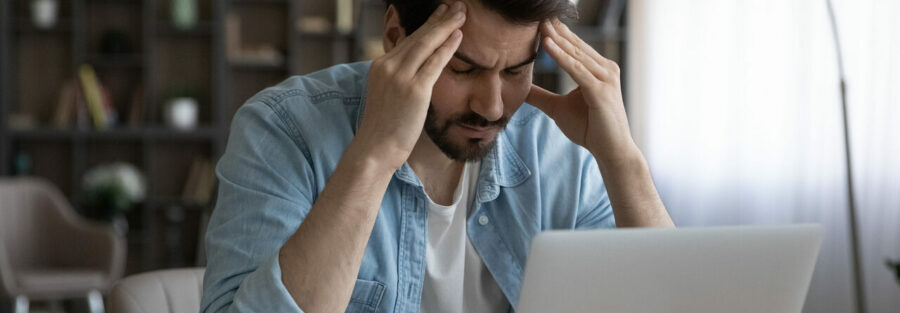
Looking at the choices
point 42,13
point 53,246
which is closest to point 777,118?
point 53,246

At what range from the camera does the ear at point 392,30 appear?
145cm

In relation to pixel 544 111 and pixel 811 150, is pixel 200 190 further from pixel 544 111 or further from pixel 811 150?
pixel 544 111

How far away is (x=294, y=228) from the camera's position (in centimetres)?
123

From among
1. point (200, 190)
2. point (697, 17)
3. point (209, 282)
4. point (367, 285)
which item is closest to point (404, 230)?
point (367, 285)

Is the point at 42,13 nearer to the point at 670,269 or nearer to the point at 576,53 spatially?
the point at 576,53

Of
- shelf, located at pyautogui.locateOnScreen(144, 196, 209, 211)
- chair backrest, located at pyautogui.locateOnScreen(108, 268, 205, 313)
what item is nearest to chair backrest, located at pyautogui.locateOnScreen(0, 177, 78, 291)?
shelf, located at pyautogui.locateOnScreen(144, 196, 209, 211)

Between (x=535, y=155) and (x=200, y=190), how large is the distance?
13.0ft

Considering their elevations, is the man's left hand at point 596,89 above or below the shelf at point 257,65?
above

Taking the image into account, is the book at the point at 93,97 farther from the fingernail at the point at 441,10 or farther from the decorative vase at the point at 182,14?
the fingernail at the point at 441,10

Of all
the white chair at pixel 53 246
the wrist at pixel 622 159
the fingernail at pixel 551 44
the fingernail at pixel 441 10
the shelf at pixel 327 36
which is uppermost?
the fingernail at pixel 441 10

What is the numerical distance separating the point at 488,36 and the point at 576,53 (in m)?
0.15

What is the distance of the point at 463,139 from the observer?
4.62 feet

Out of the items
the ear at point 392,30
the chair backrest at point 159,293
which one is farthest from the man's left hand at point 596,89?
the chair backrest at point 159,293

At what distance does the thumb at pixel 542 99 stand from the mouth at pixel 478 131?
0.16 metres
